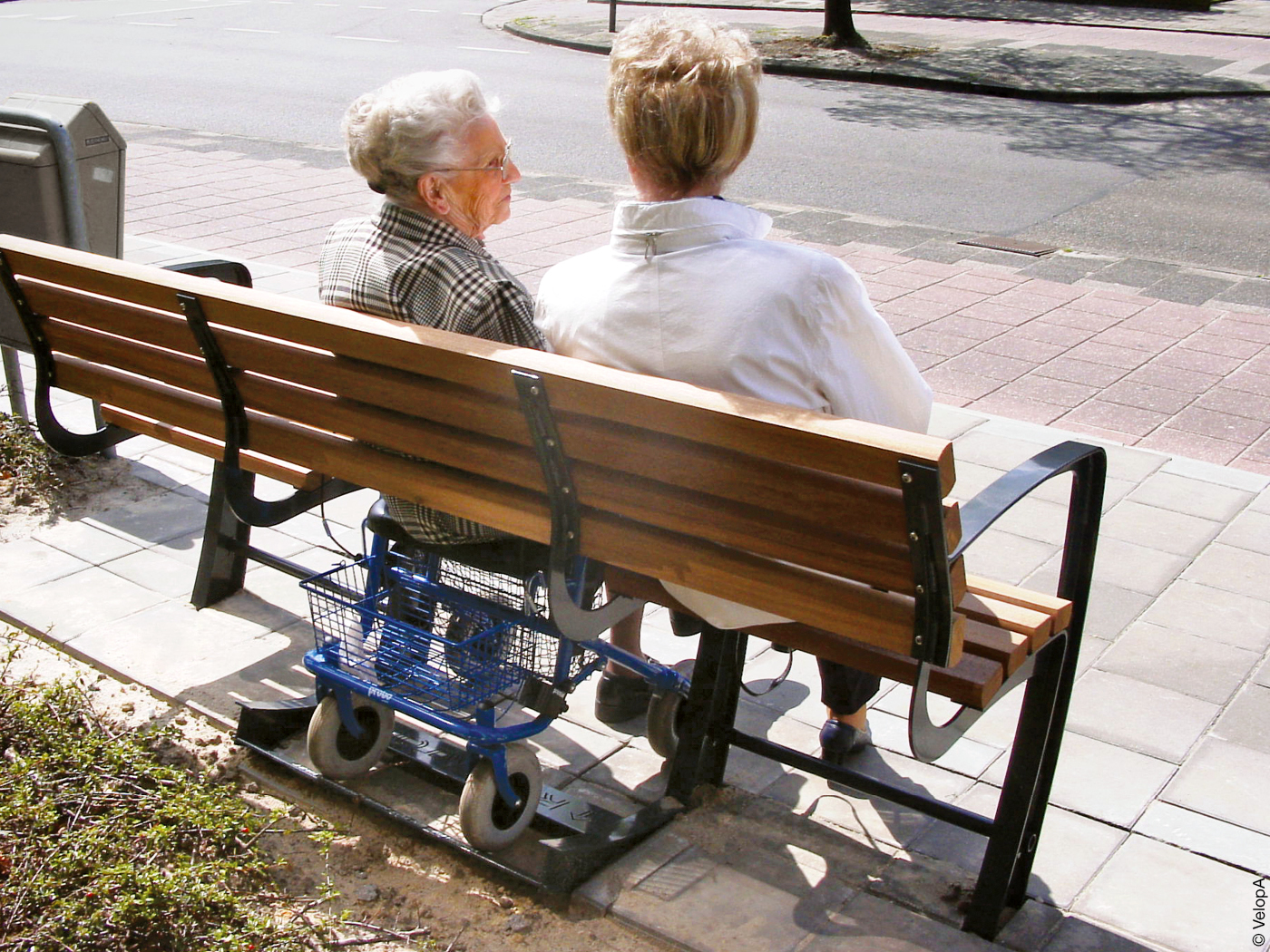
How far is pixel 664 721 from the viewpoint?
3232 millimetres

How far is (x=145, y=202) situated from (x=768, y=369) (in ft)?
26.6

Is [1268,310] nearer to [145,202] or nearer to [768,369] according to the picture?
[768,369]

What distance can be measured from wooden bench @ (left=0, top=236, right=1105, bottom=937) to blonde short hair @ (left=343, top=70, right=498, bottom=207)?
13.2 inches

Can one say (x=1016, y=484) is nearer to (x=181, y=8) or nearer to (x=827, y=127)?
(x=827, y=127)

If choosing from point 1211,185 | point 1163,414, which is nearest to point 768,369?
point 1163,414

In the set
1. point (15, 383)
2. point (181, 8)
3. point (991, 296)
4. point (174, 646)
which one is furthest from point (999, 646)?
point (181, 8)

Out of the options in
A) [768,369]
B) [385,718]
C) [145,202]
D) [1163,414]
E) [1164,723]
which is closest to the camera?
[768,369]

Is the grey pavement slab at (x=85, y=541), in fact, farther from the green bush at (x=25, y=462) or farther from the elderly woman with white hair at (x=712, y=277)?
the elderly woman with white hair at (x=712, y=277)

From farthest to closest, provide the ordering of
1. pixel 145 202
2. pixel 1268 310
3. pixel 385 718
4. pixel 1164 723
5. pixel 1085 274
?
1. pixel 145 202
2. pixel 1085 274
3. pixel 1268 310
4. pixel 1164 723
5. pixel 385 718

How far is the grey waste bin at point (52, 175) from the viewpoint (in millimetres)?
4617

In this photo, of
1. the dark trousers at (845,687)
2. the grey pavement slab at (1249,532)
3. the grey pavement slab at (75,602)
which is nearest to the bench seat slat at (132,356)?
the grey pavement slab at (75,602)

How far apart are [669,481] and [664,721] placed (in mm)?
998

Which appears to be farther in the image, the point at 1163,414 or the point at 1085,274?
the point at 1085,274

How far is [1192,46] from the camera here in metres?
18.1
